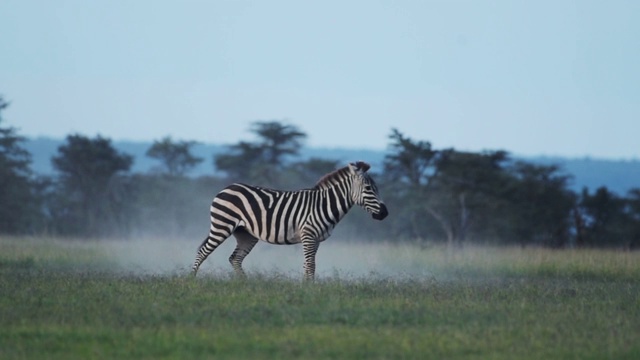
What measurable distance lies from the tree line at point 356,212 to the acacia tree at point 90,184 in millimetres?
42

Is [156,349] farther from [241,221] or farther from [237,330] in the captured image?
[241,221]

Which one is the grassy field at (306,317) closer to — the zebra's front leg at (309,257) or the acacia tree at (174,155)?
the zebra's front leg at (309,257)

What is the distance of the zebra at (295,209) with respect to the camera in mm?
15734

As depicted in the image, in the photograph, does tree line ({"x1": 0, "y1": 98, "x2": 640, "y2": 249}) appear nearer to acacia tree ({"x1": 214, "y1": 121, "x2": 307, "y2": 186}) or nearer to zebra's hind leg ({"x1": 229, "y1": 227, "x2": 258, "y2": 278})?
acacia tree ({"x1": 214, "y1": 121, "x2": 307, "y2": 186})

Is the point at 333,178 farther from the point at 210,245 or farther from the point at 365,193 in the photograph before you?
the point at 210,245

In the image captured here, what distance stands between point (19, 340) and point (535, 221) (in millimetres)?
27671

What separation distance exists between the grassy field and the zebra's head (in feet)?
3.48

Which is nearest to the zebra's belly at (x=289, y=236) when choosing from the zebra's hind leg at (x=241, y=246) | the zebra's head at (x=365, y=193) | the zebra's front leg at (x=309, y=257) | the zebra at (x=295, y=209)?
the zebra at (x=295, y=209)

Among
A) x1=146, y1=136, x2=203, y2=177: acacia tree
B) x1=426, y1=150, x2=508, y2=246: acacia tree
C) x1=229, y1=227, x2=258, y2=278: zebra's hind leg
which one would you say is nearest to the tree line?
x1=426, y1=150, x2=508, y2=246: acacia tree

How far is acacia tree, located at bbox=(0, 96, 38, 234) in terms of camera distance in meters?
36.1

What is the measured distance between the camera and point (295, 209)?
15898 mm

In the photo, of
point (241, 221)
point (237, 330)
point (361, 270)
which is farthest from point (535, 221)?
point (237, 330)

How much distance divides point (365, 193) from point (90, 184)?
Answer: 26.4m

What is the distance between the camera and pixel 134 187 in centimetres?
4122
